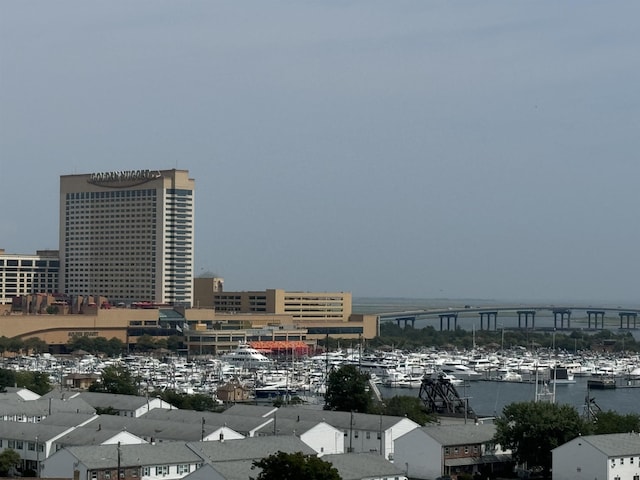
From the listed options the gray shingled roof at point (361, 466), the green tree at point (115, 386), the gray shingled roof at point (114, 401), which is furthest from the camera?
the green tree at point (115, 386)

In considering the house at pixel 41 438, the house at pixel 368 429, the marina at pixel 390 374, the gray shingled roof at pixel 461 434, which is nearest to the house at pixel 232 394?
the marina at pixel 390 374

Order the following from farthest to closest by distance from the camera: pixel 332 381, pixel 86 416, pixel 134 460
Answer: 1. pixel 332 381
2. pixel 86 416
3. pixel 134 460

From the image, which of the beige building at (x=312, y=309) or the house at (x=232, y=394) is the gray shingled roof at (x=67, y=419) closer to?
the house at (x=232, y=394)

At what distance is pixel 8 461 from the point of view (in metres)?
30.0

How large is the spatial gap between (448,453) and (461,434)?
895 millimetres

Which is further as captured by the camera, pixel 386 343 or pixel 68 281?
pixel 68 281

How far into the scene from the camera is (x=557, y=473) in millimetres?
29969

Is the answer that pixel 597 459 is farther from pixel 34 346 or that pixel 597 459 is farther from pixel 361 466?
pixel 34 346

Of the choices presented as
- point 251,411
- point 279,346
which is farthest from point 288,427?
point 279,346

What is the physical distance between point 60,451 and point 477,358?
58301 millimetres

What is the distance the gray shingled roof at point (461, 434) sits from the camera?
31.5 metres

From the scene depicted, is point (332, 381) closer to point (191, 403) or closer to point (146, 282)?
point (191, 403)

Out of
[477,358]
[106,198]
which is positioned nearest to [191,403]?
[477,358]

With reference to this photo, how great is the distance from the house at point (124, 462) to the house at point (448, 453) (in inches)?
216
